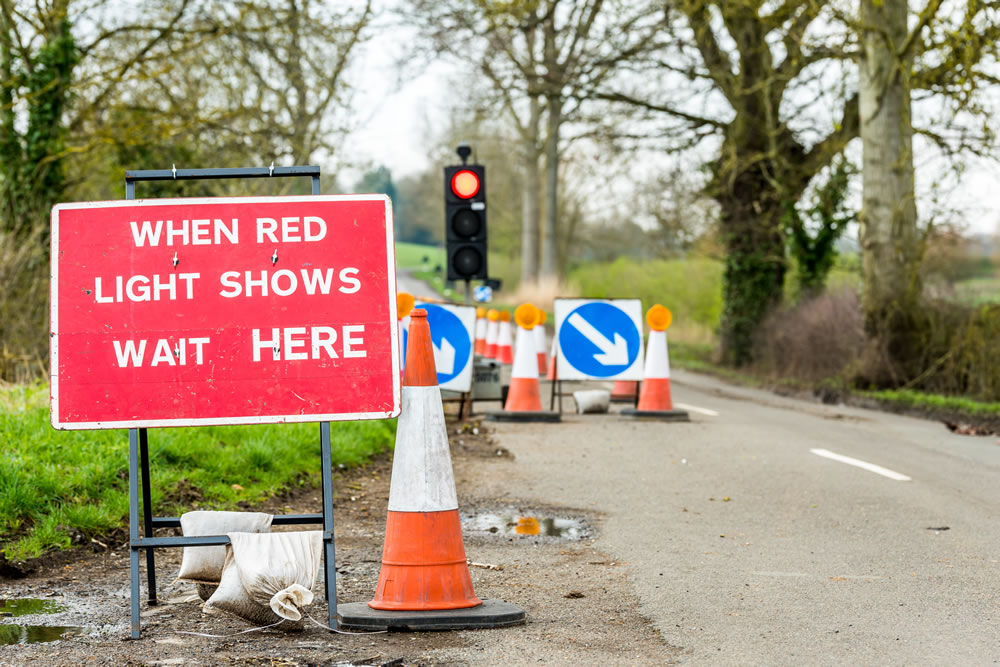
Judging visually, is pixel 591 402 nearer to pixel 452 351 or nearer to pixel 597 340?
pixel 597 340

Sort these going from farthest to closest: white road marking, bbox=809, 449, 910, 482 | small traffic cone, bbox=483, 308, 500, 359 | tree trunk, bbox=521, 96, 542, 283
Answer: tree trunk, bbox=521, 96, 542, 283 < small traffic cone, bbox=483, 308, 500, 359 < white road marking, bbox=809, 449, 910, 482

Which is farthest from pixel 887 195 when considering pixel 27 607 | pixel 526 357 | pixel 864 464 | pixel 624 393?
pixel 27 607

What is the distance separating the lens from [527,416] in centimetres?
1304

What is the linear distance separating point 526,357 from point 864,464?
4.33 m

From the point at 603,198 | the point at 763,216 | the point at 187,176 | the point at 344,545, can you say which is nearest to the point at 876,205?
the point at 763,216

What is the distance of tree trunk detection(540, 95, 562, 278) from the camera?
41.7 m

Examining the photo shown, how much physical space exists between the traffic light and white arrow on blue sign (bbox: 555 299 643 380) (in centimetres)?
211

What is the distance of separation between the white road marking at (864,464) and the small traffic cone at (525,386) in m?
3.34

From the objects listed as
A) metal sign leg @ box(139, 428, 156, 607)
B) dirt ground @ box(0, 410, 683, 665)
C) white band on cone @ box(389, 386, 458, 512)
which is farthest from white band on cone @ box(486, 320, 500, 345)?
white band on cone @ box(389, 386, 458, 512)

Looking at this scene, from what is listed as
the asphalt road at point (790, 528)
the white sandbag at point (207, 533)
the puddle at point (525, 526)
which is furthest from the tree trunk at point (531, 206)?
the white sandbag at point (207, 533)

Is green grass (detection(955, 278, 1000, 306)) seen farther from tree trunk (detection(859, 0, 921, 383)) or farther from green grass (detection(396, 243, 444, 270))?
green grass (detection(396, 243, 444, 270))

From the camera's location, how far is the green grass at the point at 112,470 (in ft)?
21.7

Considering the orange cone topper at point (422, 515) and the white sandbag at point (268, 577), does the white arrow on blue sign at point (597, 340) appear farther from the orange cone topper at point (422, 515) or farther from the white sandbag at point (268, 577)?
the white sandbag at point (268, 577)

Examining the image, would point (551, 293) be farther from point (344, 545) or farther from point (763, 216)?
point (344, 545)
